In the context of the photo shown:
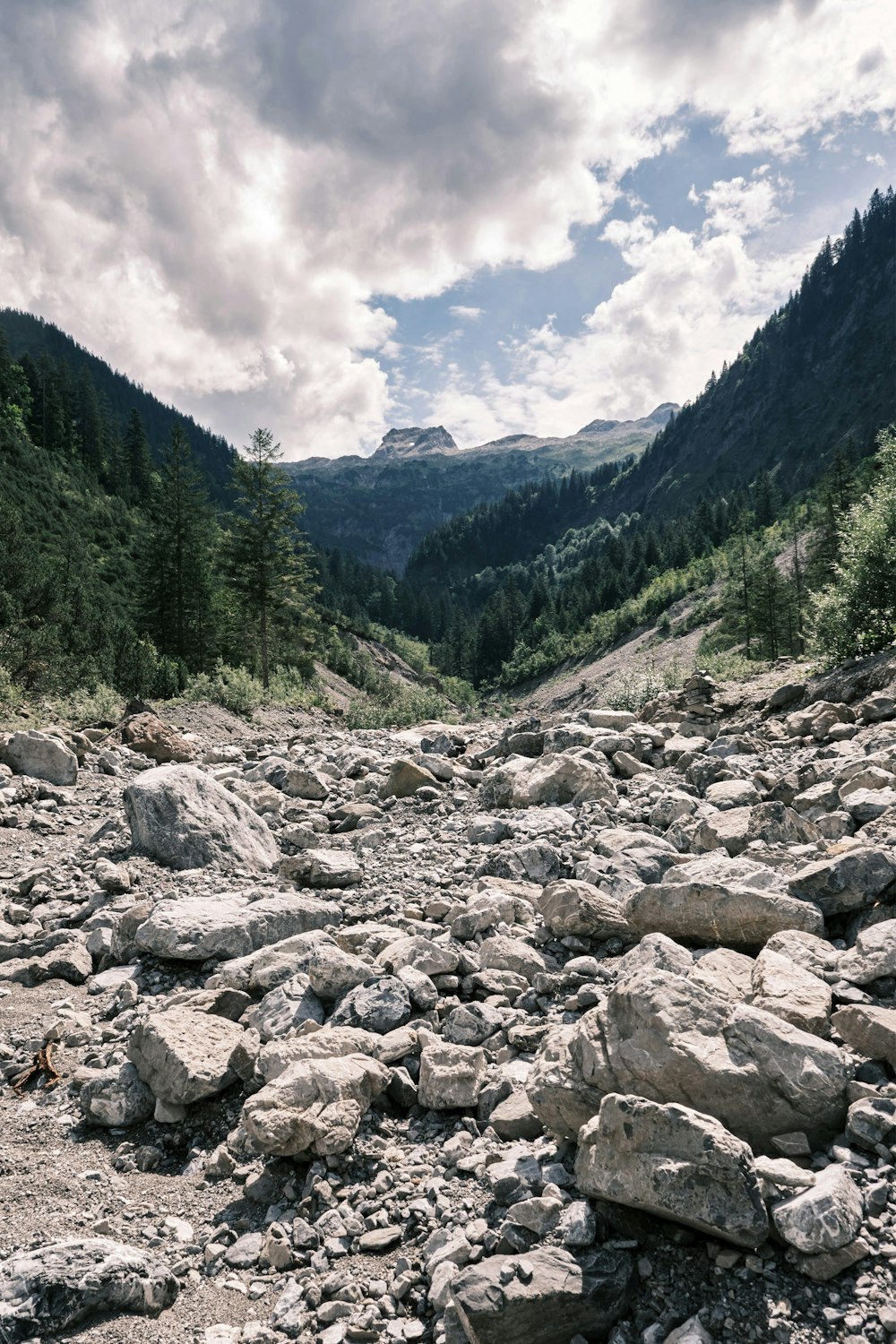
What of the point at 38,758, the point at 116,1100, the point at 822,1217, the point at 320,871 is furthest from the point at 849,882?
the point at 38,758

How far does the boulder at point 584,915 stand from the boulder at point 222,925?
232cm

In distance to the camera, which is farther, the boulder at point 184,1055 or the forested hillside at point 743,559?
the forested hillside at point 743,559

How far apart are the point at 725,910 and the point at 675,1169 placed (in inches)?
96.6

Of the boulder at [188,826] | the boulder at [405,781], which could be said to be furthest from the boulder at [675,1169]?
the boulder at [405,781]

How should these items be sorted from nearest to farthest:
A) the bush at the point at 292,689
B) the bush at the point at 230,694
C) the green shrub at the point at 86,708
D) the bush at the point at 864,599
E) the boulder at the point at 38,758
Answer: the boulder at the point at 38,758 < the bush at the point at 864,599 < the green shrub at the point at 86,708 < the bush at the point at 230,694 < the bush at the point at 292,689

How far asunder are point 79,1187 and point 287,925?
279cm

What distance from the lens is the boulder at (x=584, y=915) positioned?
5.45 m

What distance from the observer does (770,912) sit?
15.3 feet

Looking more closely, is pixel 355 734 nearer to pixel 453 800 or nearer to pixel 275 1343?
pixel 453 800

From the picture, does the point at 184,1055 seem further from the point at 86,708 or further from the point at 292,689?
the point at 292,689

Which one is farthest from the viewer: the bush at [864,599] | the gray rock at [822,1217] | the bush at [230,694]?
the bush at [230,694]

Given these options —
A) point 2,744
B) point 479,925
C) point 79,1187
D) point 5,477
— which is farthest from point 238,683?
point 5,477

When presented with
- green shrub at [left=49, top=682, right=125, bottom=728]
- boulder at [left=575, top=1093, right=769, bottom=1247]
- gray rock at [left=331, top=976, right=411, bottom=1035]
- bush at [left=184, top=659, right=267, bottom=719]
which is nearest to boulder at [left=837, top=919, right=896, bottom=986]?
boulder at [left=575, top=1093, right=769, bottom=1247]

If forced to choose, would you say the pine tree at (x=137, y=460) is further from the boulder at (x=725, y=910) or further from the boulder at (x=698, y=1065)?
the boulder at (x=698, y=1065)
